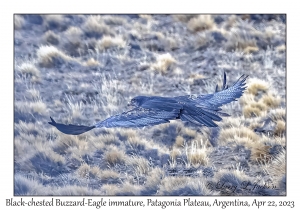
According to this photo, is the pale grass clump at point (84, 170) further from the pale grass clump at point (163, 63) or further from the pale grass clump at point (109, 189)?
the pale grass clump at point (163, 63)

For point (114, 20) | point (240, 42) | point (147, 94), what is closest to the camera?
point (147, 94)

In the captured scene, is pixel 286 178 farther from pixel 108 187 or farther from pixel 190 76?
pixel 190 76

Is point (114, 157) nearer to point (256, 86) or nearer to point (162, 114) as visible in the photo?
point (162, 114)

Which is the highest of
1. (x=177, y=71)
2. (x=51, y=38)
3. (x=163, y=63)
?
(x=51, y=38)

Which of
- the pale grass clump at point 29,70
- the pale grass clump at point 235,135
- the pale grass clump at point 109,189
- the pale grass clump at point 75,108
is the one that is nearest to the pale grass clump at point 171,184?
the pale grass clump at point 109,189

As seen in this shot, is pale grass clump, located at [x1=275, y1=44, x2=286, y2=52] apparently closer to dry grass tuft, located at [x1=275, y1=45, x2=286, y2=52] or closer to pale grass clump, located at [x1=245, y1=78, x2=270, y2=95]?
dry grass tuft, located at [x1=275, y1=45, x2=286, y2=52]

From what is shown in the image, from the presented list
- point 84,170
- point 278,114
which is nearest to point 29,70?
point 84,170
